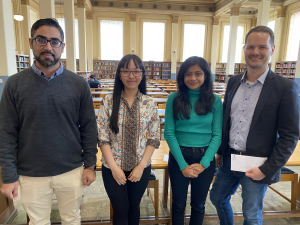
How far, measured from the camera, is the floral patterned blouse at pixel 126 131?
51.4 inches

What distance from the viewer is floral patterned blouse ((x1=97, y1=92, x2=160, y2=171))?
4.28 feet

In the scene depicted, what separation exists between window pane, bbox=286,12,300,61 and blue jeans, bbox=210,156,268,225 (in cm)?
1440

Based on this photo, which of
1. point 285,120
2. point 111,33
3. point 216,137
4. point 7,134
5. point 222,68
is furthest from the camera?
point 222,68

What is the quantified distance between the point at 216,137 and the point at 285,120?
0.41 m

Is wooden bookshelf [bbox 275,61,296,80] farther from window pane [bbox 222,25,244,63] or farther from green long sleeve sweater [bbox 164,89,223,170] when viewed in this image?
green long sleeve sweater [bbox 164,89,223,170]

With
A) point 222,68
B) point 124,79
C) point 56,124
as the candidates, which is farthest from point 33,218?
point 222,68

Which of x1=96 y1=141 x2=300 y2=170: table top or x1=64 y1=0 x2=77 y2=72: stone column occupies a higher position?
x1=64 y1=0 x2=77 y2=72: stone column

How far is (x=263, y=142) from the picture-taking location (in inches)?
51.9

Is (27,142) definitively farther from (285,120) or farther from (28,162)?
(285,120)

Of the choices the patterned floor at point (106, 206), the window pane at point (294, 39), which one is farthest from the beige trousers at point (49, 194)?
the window pane at point (294, 39)

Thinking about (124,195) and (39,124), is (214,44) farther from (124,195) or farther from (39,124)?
(39,124)

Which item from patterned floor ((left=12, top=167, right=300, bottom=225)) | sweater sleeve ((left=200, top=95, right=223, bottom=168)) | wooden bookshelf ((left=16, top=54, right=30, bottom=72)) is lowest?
patterned floor ((left=12, top=167, right=300, bottom=225))

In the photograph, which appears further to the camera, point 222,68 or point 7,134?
point 222,68

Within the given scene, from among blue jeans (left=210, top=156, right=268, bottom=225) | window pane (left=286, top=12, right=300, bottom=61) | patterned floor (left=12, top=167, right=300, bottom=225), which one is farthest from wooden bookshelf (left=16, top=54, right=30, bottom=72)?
window pane (left=286, top=12, right=300, bottom=61)
